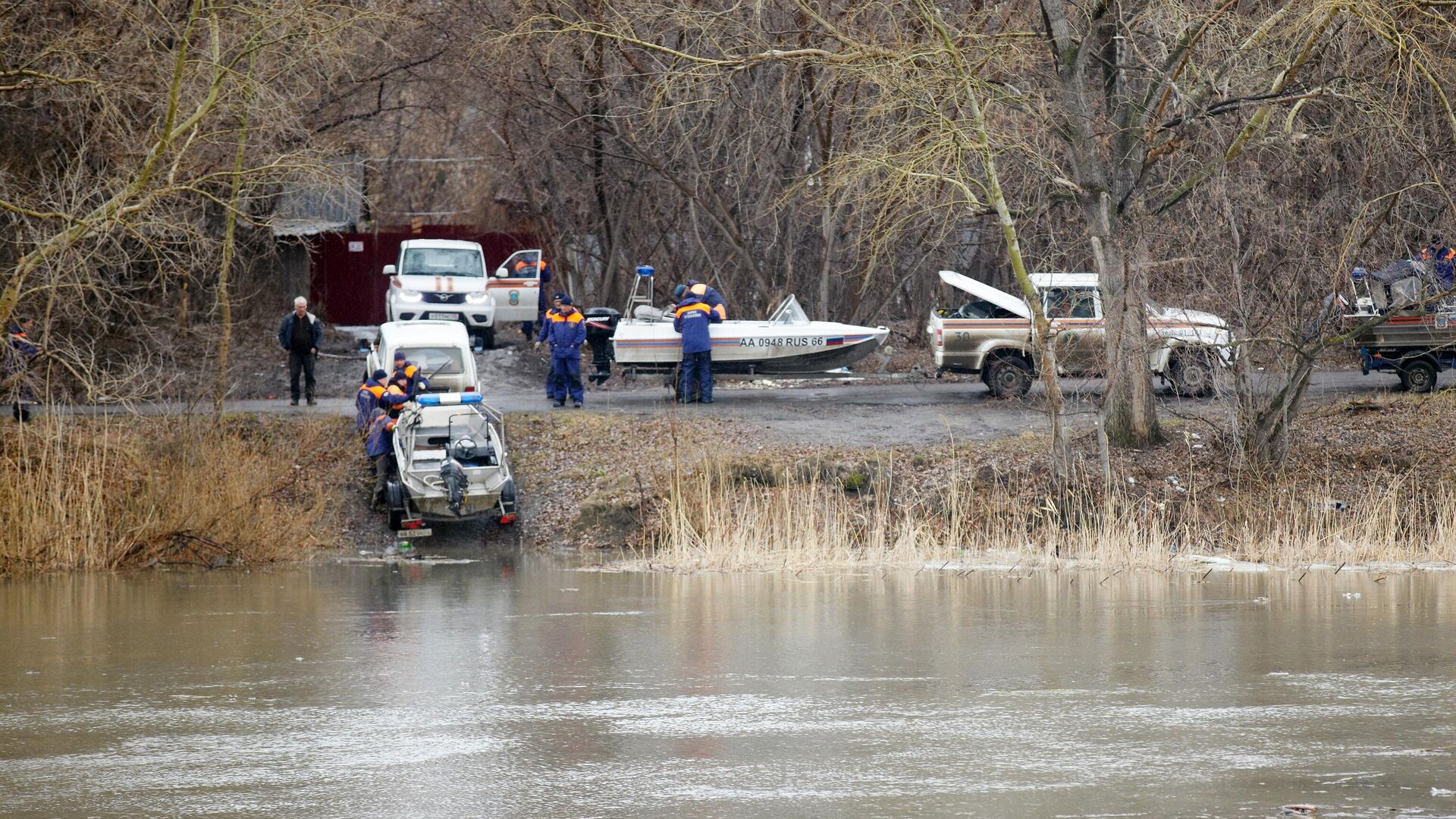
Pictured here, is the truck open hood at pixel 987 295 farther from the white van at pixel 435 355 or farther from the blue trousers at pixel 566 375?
the white van at pixel 435 355

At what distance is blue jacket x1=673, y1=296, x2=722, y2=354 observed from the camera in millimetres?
23516

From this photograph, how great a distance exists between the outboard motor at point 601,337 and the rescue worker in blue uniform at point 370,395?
5055 mm

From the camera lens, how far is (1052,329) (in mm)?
21969

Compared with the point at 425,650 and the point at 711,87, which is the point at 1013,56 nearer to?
the point at 711,87

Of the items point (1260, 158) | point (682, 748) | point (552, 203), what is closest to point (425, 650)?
point (682, 748)

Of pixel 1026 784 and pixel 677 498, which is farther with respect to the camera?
pixel 677 498

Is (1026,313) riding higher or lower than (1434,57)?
lower

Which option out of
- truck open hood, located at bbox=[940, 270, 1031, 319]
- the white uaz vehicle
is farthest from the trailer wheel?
the white uaz vehicle

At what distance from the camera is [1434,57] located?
18484mm

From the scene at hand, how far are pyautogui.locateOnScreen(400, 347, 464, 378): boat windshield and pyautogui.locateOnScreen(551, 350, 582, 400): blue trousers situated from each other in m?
2.12

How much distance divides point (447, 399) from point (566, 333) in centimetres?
362

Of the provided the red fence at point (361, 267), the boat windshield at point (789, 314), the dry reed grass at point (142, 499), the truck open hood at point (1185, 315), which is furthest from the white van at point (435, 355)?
the red fence at point (361, 267)

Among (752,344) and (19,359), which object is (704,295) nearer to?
(752,344)

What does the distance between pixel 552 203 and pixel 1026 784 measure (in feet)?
95.4
